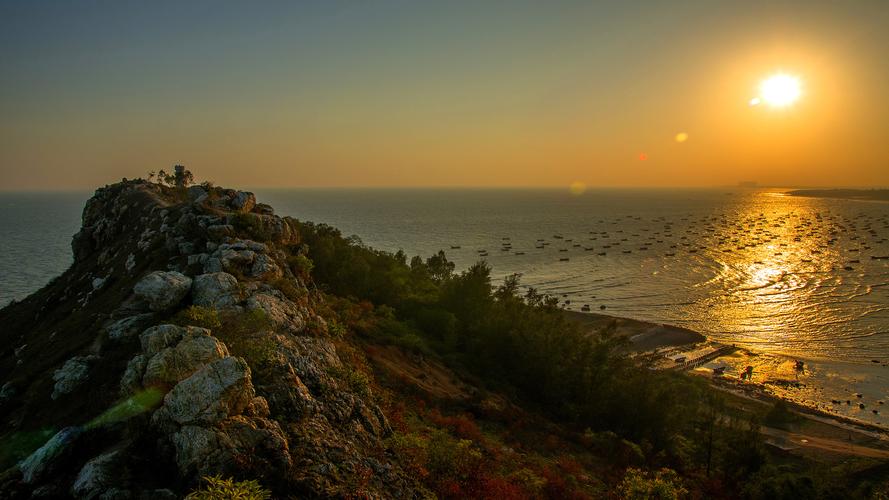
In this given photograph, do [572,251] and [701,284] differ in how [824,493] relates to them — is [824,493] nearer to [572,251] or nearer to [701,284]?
[701,284]

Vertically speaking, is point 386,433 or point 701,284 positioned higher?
point 386,433

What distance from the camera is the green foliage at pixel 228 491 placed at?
30.3 ft

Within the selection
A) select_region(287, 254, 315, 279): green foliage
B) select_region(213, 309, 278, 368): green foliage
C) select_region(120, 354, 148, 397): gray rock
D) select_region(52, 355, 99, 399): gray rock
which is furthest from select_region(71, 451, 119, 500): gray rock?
select_region(287, 254, 315, 279): green foliage

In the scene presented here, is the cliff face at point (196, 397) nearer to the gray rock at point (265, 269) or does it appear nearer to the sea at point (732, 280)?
the gray rock at point (265, 269)

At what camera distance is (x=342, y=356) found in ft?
72.8

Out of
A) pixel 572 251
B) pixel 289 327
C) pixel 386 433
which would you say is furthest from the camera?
pixel 572 251

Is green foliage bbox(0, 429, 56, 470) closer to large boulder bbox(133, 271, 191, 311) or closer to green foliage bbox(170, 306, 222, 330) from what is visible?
green foliage bbox(170, 306, 222, 330)

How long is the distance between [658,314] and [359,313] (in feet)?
198

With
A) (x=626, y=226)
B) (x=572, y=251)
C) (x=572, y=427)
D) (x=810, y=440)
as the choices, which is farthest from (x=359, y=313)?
(x=626, y=226)

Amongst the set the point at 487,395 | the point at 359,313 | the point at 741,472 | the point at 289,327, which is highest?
the point at 289,327

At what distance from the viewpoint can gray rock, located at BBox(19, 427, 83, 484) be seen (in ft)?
35.1

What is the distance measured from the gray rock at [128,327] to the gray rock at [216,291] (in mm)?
1915

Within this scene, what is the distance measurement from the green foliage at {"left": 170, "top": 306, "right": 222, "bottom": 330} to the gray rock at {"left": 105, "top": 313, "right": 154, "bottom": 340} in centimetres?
157

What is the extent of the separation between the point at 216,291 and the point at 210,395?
28.6ft
